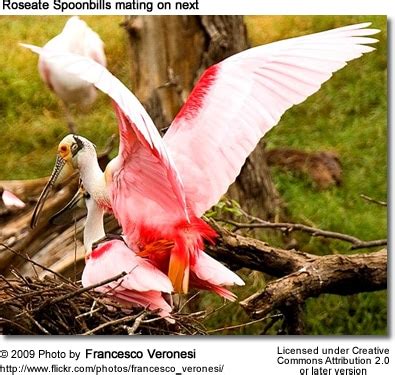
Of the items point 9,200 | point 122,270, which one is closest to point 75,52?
point 9,200

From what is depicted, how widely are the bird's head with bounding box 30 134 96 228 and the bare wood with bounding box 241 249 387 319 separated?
43 centimetres

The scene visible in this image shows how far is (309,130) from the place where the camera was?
271 cm

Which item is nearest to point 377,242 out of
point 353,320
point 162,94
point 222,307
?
point 353,320

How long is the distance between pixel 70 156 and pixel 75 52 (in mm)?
213

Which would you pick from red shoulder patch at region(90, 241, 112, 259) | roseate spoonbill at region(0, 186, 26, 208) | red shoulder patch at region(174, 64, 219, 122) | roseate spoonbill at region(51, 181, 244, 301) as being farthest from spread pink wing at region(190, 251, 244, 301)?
roseate spoonbill at region(0, 186, 26, 208)

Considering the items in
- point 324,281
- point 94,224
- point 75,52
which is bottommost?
point 324,281

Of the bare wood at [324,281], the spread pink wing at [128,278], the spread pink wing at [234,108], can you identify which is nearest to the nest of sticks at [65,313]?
the spread pink wing at [128,278]

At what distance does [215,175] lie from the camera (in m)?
2.44

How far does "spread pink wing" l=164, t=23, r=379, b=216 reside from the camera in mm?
2438

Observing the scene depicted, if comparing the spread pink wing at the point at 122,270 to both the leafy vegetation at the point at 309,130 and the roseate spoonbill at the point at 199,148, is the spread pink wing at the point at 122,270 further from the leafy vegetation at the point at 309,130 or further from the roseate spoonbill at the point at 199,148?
the leafy vegetation at the point at 309,130

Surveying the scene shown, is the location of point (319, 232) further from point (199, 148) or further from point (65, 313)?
point (65, 313)

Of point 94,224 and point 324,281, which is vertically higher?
point 94,224

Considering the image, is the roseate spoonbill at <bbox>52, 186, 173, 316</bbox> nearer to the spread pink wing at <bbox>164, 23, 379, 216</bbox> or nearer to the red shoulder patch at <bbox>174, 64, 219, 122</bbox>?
the spread pink wing at <bbox>164, 23, 379, 216</bbox>
